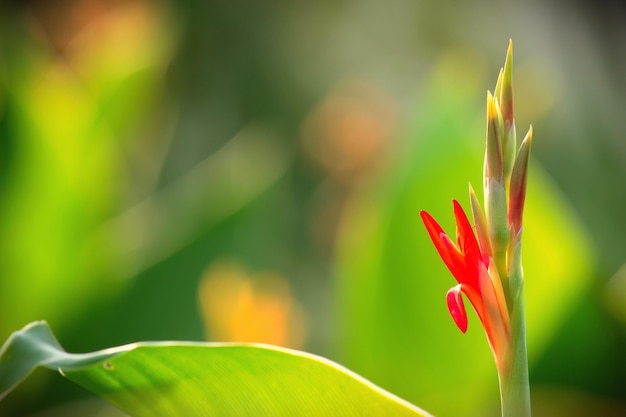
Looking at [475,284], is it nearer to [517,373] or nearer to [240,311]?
[517,373]

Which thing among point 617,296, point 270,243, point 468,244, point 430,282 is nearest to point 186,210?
point 270,243

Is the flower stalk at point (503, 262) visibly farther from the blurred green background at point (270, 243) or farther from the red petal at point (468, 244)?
the blurred green background at point (270, 243)

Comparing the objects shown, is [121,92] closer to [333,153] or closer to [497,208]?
[333,153]

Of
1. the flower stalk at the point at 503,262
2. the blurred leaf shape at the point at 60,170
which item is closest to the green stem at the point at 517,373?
the flower stalk at the point at 503,262

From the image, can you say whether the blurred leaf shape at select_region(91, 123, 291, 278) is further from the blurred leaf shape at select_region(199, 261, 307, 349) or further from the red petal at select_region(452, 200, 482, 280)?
the red petal at select_region(452, 200, 482, 280)

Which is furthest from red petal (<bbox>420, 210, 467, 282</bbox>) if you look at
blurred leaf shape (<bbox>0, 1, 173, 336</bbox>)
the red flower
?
blurred leaf shape (<bbox>0, 1, 173, 336</bbox>)

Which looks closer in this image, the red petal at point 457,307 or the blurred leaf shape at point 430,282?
the red petal at point 457,307
